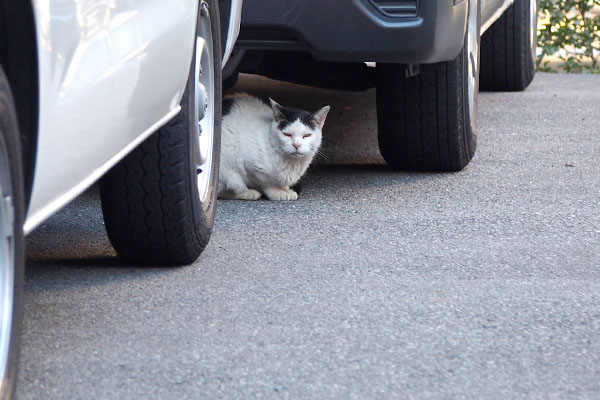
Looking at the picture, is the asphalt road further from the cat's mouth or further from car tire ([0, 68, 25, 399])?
car tire ([0, 68, 25, 399])

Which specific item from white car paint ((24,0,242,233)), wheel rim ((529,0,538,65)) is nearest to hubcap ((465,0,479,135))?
white car paint ((24,0,242,233))

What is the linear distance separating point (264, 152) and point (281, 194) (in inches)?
9.6

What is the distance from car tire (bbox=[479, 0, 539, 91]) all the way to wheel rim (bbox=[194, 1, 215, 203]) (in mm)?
4195

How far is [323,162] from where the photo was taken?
5.80 m

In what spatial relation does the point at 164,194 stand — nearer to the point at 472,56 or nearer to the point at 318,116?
the point at 318,116

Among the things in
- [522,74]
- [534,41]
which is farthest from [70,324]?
[534,41]

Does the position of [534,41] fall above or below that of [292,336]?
below

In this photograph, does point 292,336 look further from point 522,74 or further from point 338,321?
point 522,74

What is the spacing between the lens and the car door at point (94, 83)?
2.20 meters

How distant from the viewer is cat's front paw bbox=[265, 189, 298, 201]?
16.3 ft

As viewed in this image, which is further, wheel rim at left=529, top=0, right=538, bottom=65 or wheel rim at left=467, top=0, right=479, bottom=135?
wheel rim at left=529, top=0, right=538, bottom=65

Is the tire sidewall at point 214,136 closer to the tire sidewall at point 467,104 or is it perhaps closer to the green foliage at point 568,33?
the tire sidewall at point 467,104

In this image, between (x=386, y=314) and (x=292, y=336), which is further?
(x=386, y=314)

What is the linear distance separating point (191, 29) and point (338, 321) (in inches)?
37.3
